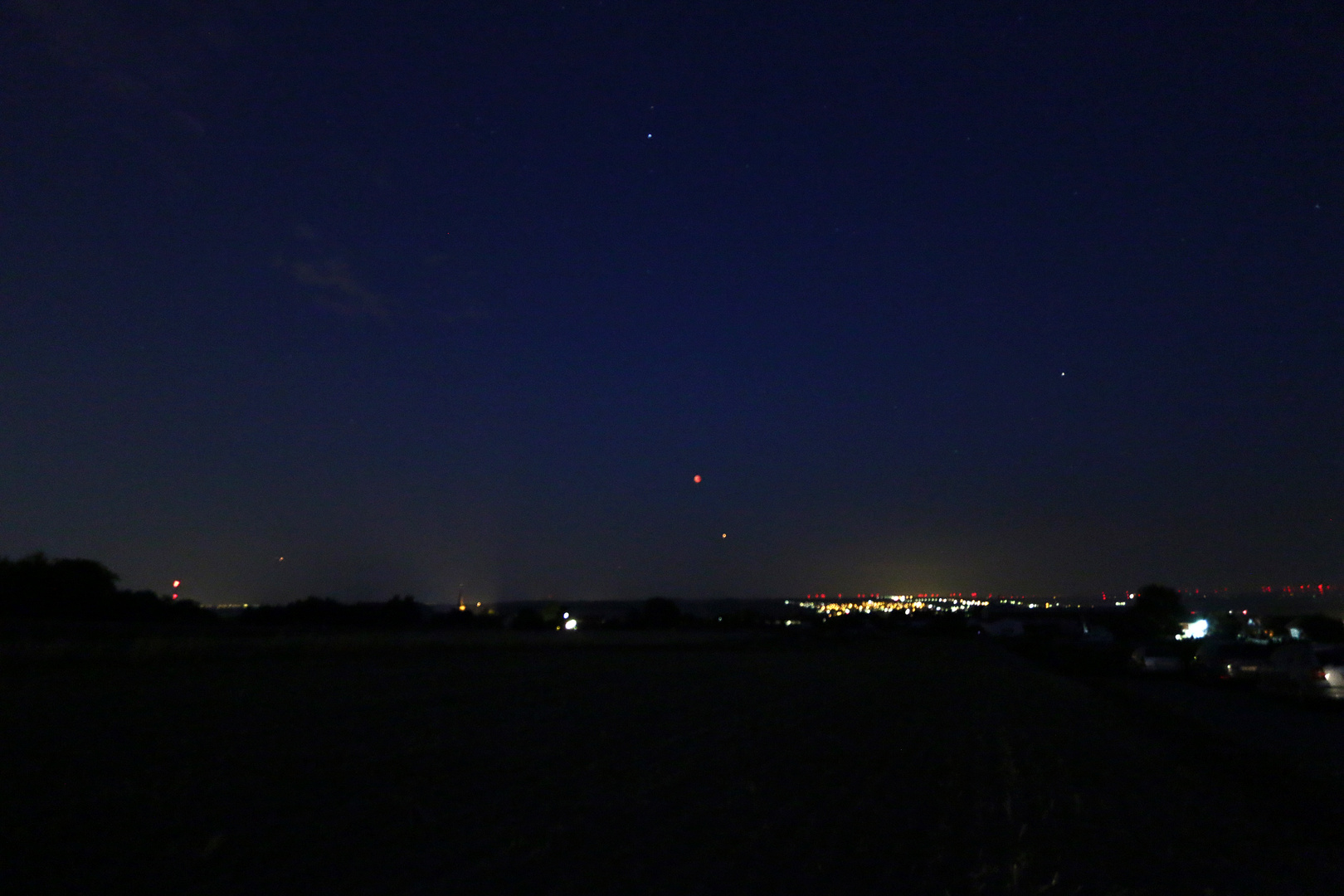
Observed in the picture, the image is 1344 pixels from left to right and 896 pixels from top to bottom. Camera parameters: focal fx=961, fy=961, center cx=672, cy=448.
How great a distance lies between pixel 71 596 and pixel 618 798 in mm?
73484

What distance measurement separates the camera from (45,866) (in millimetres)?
6508

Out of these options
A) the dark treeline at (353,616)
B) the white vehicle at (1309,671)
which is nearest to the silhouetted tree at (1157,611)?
the dark treeline at (353,616)

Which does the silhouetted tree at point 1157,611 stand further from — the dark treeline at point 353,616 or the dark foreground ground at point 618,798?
the dark foreground ground at point 618,798

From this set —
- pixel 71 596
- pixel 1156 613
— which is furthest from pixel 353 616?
pixel 1156 613

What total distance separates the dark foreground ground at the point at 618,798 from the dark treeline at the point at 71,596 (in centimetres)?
5555

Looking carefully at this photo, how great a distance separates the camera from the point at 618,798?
9.53 meters

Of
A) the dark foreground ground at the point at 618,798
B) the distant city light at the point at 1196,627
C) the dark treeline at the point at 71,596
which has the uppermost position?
the dark treeline at the point at 71,596

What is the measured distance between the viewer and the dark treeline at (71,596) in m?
66.1

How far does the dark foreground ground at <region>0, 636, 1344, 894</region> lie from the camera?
693 cm

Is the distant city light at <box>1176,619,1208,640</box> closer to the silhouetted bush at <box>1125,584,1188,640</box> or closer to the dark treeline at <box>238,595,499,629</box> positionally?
the silhouetted bush at <box>1125,584,1188,640</box>

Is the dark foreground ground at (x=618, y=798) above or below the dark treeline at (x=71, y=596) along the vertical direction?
below

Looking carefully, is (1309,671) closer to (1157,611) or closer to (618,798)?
(618,798)

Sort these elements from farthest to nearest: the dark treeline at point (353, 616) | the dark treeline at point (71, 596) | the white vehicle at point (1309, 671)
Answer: the dark treeline at point (353, 616) → the dark treeline at point (71, 596) → the white vehicle at point (1309, 671)

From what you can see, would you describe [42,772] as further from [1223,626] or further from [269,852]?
[1223,626]
